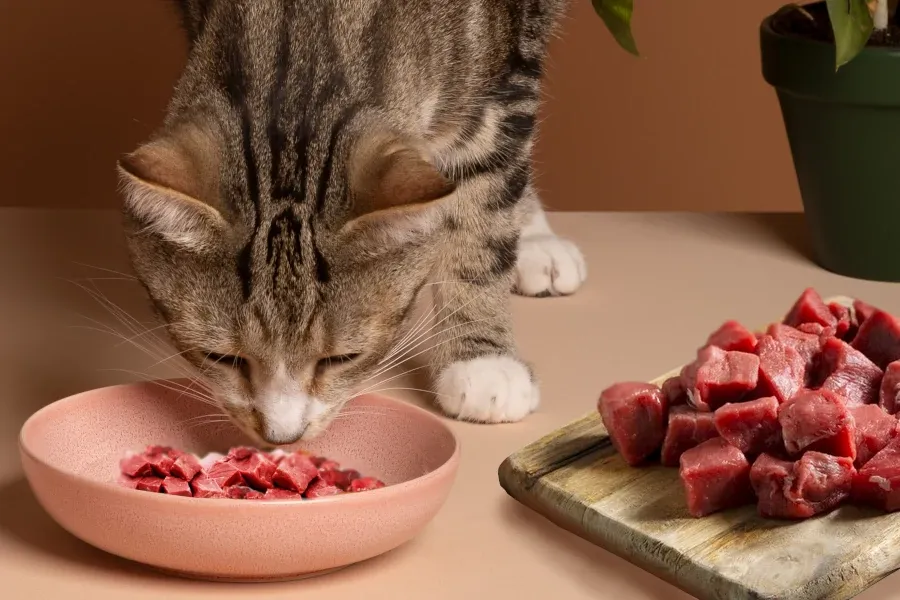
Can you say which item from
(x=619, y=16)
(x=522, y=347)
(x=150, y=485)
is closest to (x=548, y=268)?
(x=522, y=347)

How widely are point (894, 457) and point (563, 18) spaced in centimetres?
83

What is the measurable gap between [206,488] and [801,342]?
0.60 metres

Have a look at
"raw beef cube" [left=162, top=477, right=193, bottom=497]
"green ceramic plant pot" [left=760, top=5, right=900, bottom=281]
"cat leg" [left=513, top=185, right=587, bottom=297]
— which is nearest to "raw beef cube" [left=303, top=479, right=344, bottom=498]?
"raw beef cube" [left=162, top=477, right=193, bottom=497]

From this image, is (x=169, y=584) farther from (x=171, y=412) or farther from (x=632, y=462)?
(x=632, y=462)

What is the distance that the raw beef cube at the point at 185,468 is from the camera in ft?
3.85

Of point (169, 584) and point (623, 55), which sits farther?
point (623, 55)

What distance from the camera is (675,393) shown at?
131cm

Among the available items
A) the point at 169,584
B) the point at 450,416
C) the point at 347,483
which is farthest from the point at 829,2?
the point at 169,584

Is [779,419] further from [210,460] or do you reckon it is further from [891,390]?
[210,460]

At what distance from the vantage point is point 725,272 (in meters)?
1.94

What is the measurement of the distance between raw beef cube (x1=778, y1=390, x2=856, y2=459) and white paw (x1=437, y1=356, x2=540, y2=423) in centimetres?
37

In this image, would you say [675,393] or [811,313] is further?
[811,313]

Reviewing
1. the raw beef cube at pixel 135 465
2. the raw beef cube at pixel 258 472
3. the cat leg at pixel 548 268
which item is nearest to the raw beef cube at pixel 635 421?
the raw beef cube at pixel 258 472

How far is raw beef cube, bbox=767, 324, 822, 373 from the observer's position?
1336mm
